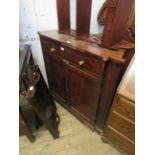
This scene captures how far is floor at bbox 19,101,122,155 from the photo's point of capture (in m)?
1.33

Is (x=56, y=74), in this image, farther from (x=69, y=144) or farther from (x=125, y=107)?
(x=125, y=107)

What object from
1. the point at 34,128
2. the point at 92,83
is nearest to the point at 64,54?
the point at 92,83

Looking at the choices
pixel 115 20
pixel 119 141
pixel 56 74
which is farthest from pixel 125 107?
pixel 56 74

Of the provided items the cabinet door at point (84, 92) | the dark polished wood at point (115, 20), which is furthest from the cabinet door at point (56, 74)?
the dark polished wood at point (115, 20)

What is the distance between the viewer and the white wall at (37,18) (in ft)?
4.61

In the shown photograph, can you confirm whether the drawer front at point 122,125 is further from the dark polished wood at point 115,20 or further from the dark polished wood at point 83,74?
the dark polished wood at point 115,20

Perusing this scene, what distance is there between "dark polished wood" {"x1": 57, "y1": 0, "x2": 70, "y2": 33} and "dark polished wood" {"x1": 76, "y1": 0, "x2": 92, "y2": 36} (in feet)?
0.93

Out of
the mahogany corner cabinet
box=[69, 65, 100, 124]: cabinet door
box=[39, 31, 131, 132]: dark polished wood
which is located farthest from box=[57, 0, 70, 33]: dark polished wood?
box=[69, 65, 100, 124]: cabinet door

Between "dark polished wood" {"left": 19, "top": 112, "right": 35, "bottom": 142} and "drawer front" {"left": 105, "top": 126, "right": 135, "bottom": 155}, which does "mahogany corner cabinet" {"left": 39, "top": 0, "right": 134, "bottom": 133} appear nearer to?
"drawer front" {"left": 105, "top": 126, "right": 135, "bottom": 155}

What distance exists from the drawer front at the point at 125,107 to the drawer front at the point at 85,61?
9.6 inches

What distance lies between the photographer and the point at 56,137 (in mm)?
1430
